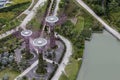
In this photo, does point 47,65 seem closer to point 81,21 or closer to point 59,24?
point 59,24

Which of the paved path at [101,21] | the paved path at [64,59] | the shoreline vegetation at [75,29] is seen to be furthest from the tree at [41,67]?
the paved path at [101,21]

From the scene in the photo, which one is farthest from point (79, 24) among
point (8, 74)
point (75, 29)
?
point (8, 74)

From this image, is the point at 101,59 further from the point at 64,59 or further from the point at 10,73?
the point at 10,73

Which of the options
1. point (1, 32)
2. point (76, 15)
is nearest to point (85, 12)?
point (76, 15)

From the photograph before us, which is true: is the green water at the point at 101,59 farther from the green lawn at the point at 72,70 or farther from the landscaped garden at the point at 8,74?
the landscaped garden at the point at 8,74

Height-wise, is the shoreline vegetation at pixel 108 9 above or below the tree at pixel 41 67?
above
